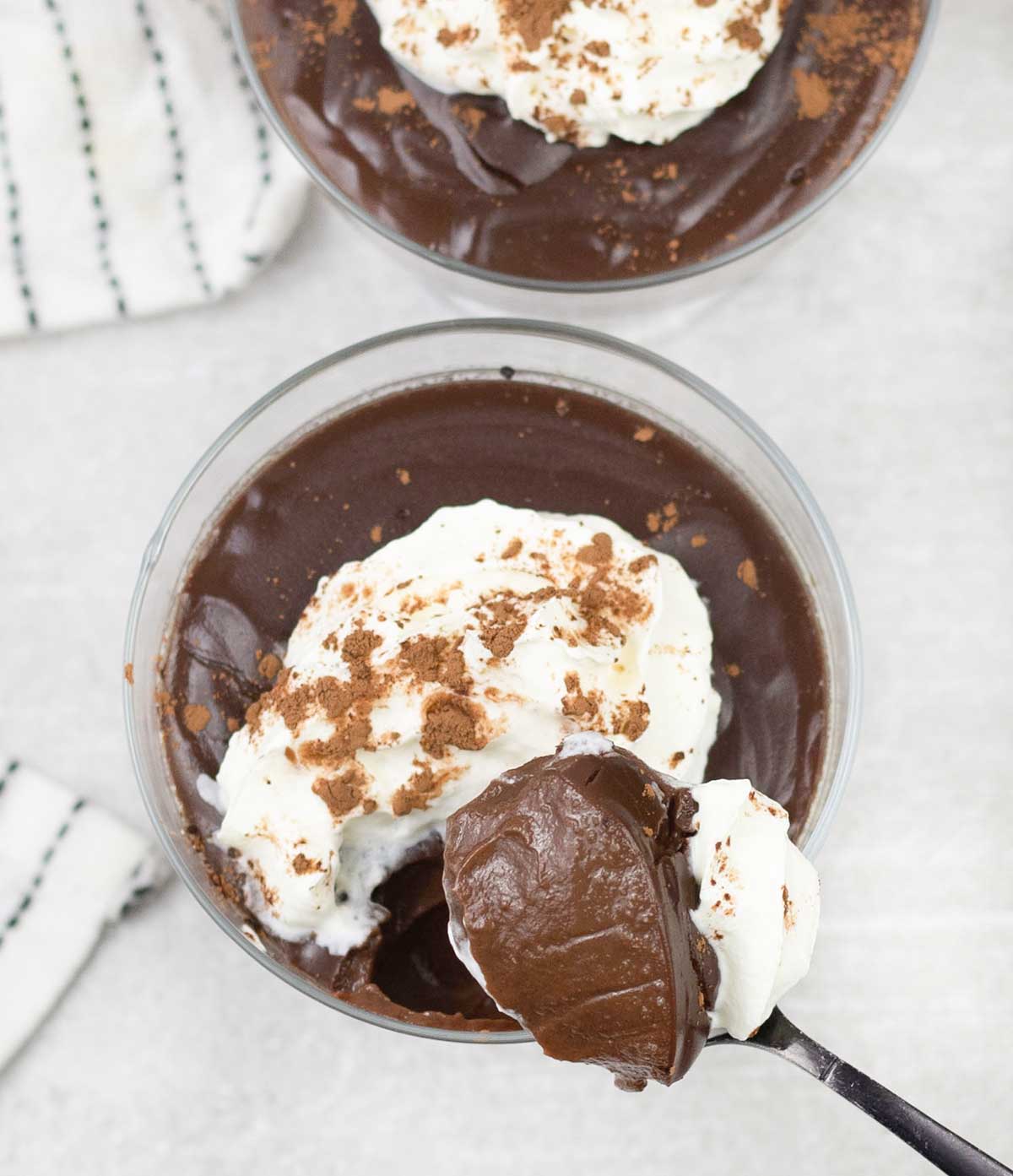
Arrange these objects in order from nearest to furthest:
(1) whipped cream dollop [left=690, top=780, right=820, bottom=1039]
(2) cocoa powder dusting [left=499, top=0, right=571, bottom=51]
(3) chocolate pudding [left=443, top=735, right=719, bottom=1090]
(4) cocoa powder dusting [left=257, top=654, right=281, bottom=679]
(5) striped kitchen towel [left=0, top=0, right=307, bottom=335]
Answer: (3) chocolate pudding [left=443, top=735, right=719, bottom=1090] → (1) whipped cream dollop [left=690, top=780, right=820, bottom=1039] → (4) cocoa powder dusting [left=257, top=654, right=281, bottom=679] → (2) cocoa powder dusting [left=499, top=0, right=571, bottom=51] → (5) striped kitchen towel [left=0, top=0, right=307, bottom=335]

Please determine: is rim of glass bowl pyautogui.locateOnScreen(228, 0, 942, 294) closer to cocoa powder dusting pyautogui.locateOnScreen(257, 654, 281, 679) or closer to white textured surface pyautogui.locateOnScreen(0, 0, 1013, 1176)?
white textured surface pyautogui.locateOnScreen(0, 0, 1013, 1176)

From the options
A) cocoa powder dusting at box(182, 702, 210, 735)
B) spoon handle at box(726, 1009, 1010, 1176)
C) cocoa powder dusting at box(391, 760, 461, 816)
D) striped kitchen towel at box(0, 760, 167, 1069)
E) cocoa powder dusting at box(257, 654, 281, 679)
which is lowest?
striped kitchen towel at box(0, 760, 167, 1069)

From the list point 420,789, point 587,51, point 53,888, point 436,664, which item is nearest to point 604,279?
point 587,51

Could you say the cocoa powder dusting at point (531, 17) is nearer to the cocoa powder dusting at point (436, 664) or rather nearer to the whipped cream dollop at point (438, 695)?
the whipped cream dollop at point (438, 695)

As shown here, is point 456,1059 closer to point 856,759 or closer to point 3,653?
point 856,759

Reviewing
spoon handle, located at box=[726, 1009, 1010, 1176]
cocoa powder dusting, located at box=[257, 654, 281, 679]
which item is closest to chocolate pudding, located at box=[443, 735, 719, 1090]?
spoon handle, located at box=[726, 1009, 1010, 1176]

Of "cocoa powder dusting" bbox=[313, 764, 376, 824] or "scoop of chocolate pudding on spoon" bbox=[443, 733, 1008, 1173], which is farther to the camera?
"cocoa powder dusting" bbox=[313, 764, 376, 824]

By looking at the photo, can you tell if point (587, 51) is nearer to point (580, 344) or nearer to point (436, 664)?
point (580, 344)
